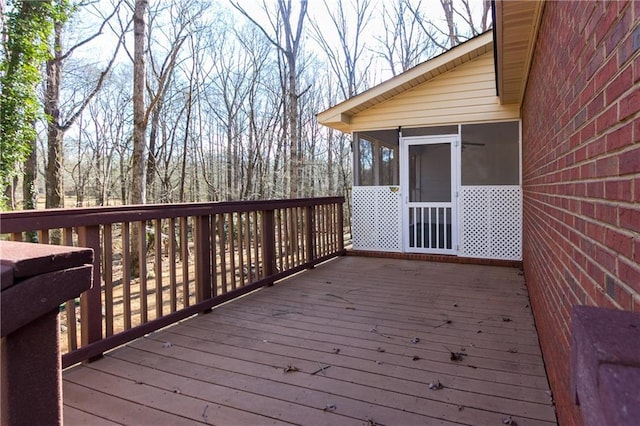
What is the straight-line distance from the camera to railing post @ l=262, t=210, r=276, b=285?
168 inches

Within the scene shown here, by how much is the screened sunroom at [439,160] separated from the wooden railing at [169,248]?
1132 mm

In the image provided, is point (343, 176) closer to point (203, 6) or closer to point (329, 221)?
point (203, 6)

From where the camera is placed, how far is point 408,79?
5941 millimetres

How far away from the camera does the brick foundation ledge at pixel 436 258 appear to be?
563cm

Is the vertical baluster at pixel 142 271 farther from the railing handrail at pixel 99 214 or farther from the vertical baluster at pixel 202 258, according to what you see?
the vertical baluster at pixel 202 258

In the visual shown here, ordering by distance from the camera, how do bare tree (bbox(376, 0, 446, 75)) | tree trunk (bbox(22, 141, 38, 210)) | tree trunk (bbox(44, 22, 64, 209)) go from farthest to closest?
bare tree (bbox(376, 0, 446, 75)), tree trunk (bbox(44, 22, 64, 209)), tree trunk (bbox(22, 141, 38, 210))

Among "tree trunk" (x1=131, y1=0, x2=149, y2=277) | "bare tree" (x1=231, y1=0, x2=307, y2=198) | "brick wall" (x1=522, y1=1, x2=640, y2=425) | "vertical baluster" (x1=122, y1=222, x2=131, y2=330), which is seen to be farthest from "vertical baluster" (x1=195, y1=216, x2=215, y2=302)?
"bare tree" (x1=231, y1=0, x2=307, y2=198)

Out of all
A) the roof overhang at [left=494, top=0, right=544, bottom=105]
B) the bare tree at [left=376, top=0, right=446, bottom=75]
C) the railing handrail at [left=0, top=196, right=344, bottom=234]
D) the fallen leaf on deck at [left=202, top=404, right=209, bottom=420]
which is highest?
→ the bare tree at [left=376, top=0, right=446, bottom=75]

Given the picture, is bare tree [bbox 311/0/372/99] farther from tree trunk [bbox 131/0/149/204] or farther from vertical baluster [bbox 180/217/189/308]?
vertical baluster [bbox 180/217/189/308]

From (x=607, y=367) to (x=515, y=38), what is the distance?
12.0ft

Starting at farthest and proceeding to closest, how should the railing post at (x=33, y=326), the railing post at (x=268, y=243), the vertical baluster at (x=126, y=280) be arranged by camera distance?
the railing post at (x=268, y=243) → the vertical baluster at (x=126, y=280) → the railing post at (x=33, y=326)

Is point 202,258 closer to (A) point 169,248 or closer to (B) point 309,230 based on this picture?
(A) point 169,248

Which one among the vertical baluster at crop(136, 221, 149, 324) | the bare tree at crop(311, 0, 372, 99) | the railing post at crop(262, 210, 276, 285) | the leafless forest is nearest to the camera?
the vertical baluster at crop(136, 221, 149, 324)

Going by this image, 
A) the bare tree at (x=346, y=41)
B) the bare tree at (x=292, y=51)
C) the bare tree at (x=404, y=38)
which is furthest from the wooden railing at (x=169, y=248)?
the bare tree at (x=346, y=41)
